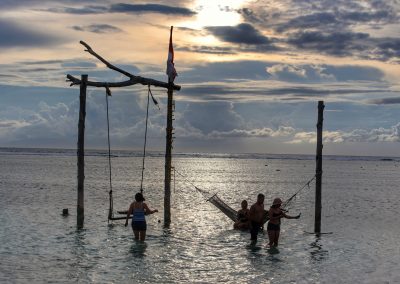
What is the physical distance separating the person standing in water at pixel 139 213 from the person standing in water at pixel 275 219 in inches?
162

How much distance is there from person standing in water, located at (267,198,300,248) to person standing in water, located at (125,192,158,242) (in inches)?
162

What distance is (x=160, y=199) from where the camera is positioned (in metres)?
42.2

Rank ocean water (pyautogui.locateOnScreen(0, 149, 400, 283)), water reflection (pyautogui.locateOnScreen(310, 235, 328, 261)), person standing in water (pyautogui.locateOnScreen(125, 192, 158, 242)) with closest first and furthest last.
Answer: ocean water (pyautogui.locateOnScreen(0, 149, 400, 283)), water reflection (pyautogui.locateOnScreen(310, 235, 328, 261)), person standing in water (pyautogui.locateOnScreen(125, 192, 158, 242))

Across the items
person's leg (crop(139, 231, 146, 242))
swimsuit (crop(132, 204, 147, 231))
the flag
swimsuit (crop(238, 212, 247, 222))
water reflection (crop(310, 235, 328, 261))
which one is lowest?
water reflection (crop(310, 235, 328, 261))

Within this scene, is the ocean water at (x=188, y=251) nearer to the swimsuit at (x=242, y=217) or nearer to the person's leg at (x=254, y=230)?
the person's leg at (x=254, y=230)

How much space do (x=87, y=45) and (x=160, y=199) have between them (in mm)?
22612

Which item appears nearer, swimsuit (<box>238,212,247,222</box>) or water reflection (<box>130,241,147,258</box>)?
water reflection (<box>130,241,147,258</box>)

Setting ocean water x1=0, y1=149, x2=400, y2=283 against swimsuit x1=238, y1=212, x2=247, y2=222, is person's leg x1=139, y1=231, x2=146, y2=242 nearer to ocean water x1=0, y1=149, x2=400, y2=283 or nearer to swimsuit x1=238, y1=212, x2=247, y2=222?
ocean water x1=0, y1=149, x2=400, y2=283

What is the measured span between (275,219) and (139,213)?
188 inches

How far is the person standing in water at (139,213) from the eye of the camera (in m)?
18.8

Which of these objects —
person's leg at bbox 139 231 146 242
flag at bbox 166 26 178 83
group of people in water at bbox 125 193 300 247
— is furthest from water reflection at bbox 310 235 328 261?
flag at bbox 166 26 178 83

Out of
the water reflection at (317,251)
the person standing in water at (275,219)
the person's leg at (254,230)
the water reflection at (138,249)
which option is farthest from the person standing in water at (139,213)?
the water reflection at (317,251)

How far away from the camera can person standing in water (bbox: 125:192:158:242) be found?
1884 centimetres

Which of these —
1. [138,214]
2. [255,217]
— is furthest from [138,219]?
[255,217]
